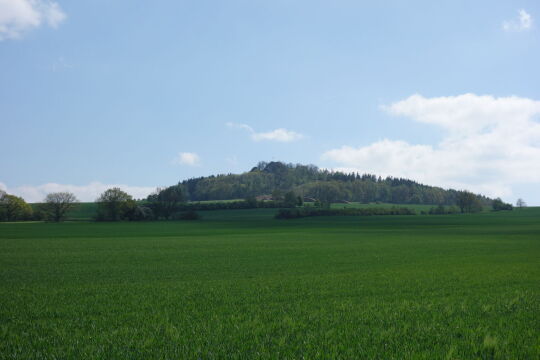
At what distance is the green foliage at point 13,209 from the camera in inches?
4145

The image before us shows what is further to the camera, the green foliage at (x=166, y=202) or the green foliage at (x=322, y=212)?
the green foliage at (x=166, y=202)

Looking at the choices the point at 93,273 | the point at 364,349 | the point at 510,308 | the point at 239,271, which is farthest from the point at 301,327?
the point at 93,273

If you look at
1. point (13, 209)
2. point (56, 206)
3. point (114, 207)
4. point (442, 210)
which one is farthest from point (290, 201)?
point (13, 209)

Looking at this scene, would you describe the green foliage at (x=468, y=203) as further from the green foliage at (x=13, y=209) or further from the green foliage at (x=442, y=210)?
the green foliage at (x=13, y=209)

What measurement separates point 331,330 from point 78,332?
6.09 meters

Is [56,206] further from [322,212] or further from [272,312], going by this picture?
[272,312]

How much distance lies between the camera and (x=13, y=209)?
106125 millimetres

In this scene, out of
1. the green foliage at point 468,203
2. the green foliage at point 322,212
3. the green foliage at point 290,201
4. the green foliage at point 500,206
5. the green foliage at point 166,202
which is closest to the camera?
the green foliage at point 322,212

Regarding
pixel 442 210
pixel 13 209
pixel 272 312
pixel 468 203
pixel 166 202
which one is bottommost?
pixel 272 312

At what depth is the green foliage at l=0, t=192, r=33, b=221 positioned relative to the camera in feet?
345

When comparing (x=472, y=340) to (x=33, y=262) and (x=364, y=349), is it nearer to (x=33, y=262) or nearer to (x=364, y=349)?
(x=364, y=349)

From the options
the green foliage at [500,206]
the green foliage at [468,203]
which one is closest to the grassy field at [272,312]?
the green foliage at [468,203]

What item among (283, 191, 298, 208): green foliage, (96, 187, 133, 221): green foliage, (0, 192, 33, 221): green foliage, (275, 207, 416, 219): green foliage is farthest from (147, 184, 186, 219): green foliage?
(283, 191, 298, 208): green foliage

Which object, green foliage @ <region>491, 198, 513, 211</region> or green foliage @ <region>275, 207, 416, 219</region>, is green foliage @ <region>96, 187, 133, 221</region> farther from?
green foliage @ <region>491, 198, 513, 211</region>
